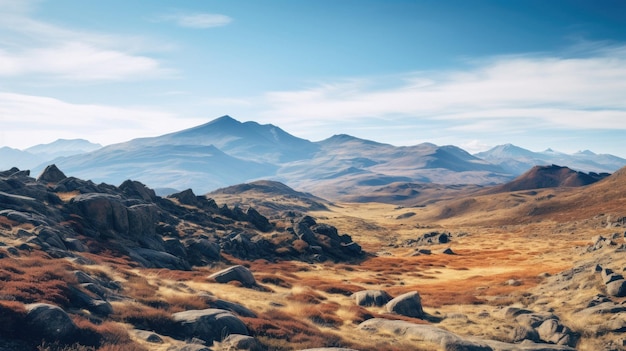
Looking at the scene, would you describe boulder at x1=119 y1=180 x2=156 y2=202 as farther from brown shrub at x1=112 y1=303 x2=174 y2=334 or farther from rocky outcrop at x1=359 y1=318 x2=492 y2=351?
rocky outcrop at x1=359 y1=318 x2=492 y2=351

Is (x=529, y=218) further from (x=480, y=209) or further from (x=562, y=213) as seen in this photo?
(x=480, y=209)

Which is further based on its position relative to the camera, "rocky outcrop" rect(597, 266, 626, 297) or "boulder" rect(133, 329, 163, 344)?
"rocky outcrop" rect(597, 266, 626, 297)

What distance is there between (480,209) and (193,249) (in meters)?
160

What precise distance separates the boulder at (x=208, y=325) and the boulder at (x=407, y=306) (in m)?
14.3

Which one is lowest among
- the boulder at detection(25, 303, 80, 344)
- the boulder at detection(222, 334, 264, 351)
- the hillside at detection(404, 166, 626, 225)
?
the hillside at detection(404, 166, 626, 225)

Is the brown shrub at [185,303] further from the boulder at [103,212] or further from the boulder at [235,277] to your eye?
the boulder at [103,212]

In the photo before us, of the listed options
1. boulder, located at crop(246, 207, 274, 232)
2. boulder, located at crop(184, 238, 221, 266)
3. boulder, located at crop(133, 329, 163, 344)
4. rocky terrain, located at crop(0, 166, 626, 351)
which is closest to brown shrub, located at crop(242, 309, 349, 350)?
rocky terrain, located at crop(0, 166, 626, 351)

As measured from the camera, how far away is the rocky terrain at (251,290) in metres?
18.5

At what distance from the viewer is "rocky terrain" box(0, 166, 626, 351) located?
18.5 meters

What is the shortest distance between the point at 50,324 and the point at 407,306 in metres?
23.2

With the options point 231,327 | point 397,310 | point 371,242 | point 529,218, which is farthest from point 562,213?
point 231,327

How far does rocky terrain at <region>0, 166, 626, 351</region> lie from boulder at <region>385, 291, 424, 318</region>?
0.10 metres

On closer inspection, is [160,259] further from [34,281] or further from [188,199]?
[188,199]

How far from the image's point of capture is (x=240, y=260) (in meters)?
58.2
